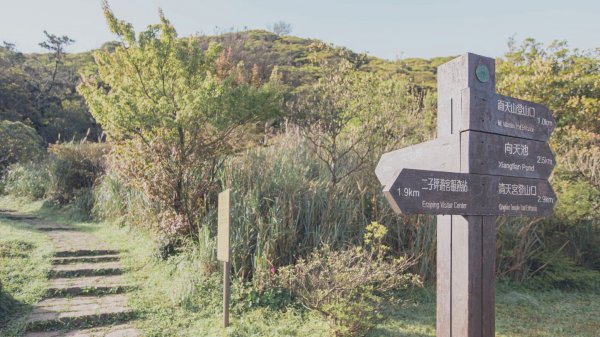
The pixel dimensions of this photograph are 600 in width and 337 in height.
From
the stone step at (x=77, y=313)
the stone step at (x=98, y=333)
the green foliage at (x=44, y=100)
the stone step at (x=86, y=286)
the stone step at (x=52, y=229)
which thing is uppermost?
the green foliage at (x=44, y=100)

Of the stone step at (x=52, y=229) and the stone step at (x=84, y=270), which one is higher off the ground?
the stone step at (x=52, y=229)

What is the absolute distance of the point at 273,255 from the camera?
500cm

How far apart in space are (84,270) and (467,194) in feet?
16.7

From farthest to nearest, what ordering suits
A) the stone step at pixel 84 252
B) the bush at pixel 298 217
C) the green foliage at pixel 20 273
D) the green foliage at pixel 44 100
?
1. the green foliage at pixel 44 100
2. the stone step at pixel 84 252
3. the bush at pixel 298 217
4. the green foliage at pixel 20 273

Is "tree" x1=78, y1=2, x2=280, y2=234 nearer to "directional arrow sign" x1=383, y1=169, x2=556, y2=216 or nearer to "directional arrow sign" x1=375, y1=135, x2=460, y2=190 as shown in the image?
"directional arrow sign" x1=375, y1=135, x2=460, y2=190

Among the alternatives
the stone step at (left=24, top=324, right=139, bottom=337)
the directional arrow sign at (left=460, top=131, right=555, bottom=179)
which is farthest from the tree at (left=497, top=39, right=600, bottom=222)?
the stone step at (left=24, top=324, right=139, bottom=337)

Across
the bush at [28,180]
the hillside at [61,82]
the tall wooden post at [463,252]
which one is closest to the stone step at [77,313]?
the tall wooden post at [463,252]

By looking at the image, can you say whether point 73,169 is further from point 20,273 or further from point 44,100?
point 44,100

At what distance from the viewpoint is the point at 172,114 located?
250 inches

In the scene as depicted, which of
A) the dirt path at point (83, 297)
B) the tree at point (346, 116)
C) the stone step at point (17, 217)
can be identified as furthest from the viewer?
the stone step at point (17, 217)

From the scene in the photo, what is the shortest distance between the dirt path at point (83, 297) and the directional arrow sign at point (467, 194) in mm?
3119

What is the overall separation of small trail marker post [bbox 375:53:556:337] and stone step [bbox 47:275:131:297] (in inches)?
159

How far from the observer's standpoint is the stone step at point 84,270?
5.83 meters

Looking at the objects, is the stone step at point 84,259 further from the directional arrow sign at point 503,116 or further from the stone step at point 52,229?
the directional arrow sign at point 503,116
